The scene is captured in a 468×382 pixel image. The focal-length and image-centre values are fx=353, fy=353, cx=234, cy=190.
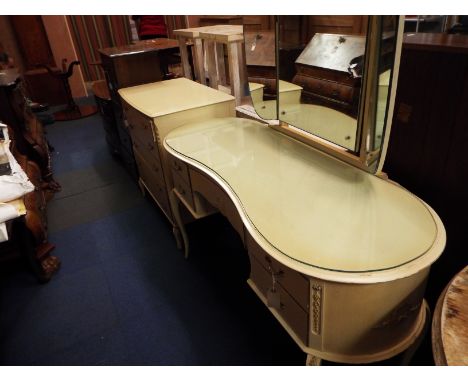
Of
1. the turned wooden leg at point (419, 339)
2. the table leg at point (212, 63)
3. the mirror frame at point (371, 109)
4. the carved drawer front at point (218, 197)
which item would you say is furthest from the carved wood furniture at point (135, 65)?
the turned wooden leg at point (419, 339)

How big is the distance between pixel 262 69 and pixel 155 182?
3.61 feet

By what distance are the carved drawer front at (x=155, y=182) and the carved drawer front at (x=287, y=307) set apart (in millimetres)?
1124

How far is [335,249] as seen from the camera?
984 millimetres

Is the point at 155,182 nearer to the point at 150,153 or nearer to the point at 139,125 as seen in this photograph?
the point at 150,153

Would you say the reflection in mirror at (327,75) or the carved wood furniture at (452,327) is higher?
the reflection in mirror at (327,75)

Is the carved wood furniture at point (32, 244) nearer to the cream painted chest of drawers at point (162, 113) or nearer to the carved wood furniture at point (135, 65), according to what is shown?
the cream painted chest of drawers at point (162, 113)

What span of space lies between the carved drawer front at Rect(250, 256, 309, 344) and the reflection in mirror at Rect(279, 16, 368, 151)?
574 millimetres

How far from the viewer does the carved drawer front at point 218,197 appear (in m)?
1.33

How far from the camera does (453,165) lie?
1.25m

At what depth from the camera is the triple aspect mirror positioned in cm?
106

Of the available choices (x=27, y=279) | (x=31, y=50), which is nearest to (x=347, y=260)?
(x=27, y=279)

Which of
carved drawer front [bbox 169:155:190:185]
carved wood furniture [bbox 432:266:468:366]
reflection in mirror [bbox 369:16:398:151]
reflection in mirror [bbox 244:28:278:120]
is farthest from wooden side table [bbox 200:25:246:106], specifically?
carved wood furniture [bbox 432:266:468:366]

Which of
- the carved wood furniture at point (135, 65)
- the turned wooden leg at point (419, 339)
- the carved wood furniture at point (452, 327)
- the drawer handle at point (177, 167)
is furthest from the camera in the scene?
the carved wood furniture at point (135, 65)
